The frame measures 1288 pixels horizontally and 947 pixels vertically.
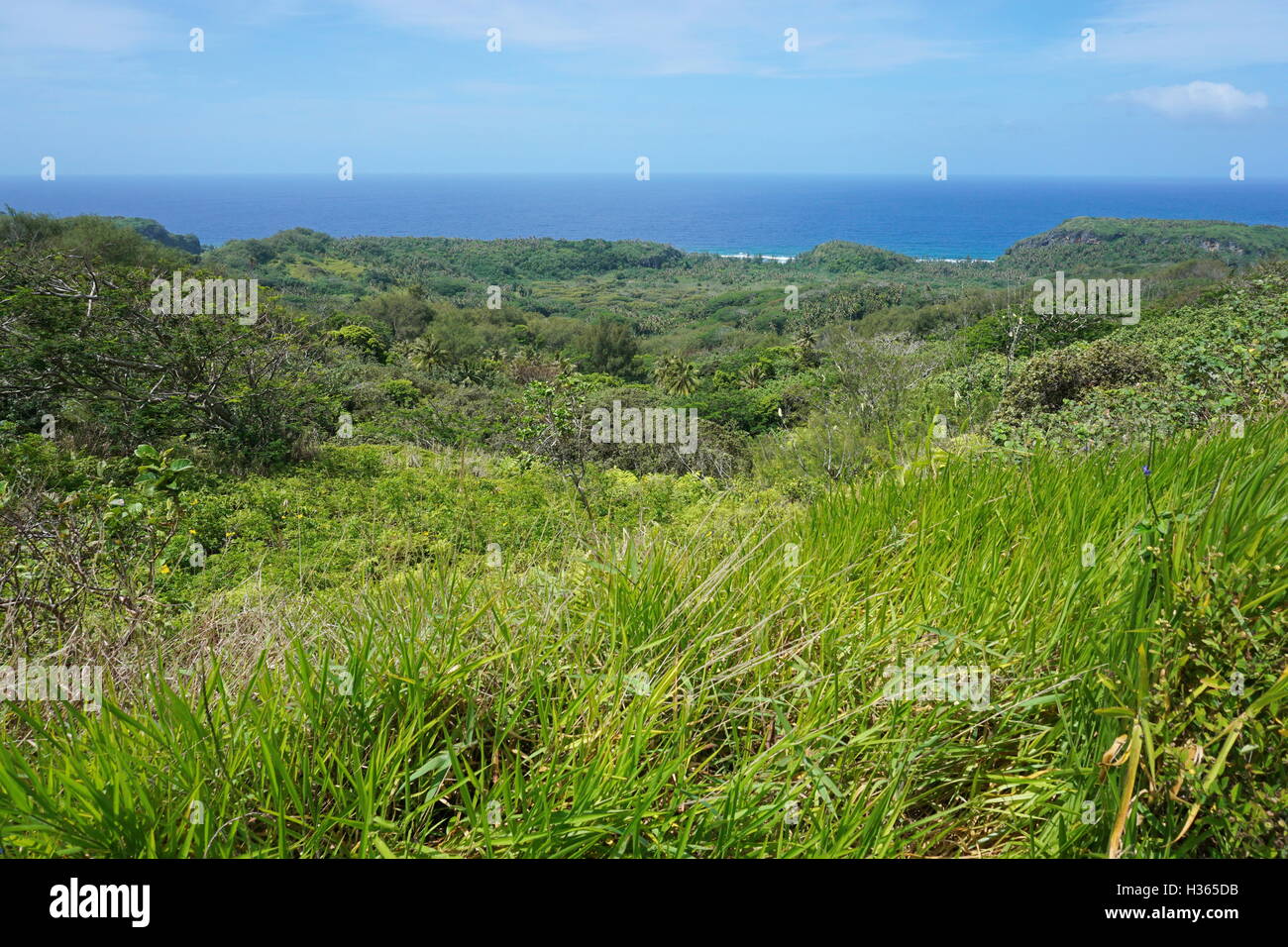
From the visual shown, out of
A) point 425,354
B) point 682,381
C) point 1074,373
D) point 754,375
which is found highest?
point 425,354

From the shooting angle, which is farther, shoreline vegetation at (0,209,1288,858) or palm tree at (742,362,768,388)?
palm tree at (742,362,768,388)

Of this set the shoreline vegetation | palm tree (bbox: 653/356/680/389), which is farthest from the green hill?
the shoreline vegetation

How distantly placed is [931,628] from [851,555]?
406 mm

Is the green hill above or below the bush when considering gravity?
above

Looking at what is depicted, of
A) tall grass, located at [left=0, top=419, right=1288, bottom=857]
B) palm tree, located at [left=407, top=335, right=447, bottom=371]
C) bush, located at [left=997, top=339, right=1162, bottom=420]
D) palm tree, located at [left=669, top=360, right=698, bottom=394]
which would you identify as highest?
palm tree, located at [left=407, top=335, right=447, bottom=371]

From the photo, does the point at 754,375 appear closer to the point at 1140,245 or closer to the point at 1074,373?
the point at 1074,373

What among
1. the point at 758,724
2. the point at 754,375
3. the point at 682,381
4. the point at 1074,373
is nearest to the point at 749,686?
the point at 758,724

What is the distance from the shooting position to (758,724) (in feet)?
4.41

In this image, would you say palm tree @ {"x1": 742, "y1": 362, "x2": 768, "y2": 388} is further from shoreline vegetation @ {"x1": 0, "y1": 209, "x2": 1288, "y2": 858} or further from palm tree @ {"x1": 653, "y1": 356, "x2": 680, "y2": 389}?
shoreline vegetation @ {"x1": 0, "y1": 209, "x2": 1288, "y2": 858}

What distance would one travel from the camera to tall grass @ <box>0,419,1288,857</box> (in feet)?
3.29
